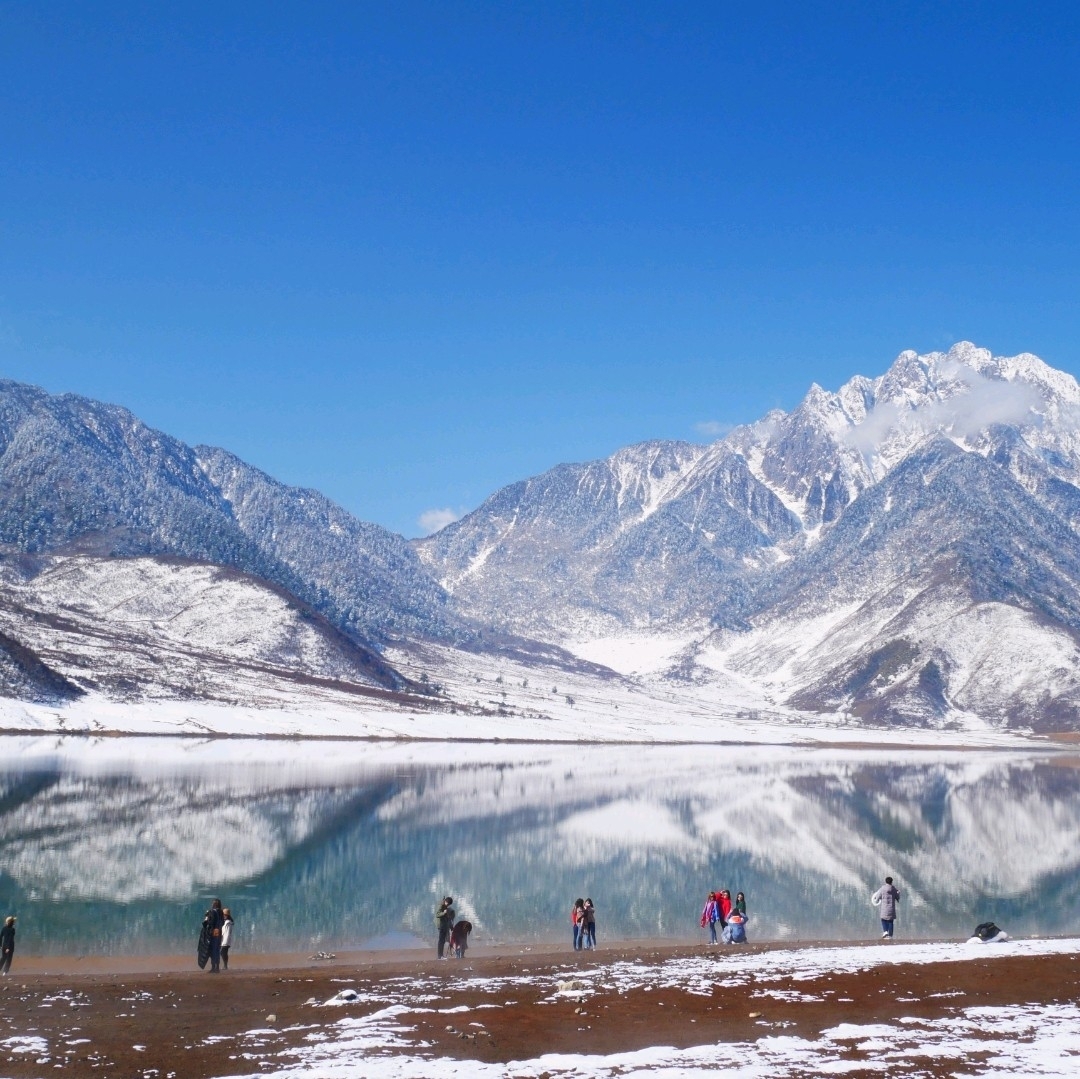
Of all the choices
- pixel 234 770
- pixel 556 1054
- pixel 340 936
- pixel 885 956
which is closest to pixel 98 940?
pixel 340 936

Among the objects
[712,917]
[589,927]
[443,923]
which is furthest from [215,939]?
[712,917]

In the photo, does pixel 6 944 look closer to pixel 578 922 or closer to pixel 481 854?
pixel 578 922

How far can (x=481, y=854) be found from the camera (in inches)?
3211

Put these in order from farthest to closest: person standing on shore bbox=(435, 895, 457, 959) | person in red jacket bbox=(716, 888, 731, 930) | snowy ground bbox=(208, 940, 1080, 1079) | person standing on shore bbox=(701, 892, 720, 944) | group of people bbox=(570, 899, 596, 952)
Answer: person in red jacket bbox=(716, 888, 731, 930)
person standing on shore bbox=(701, 892, 720, 944)
group of people bbox=(570, 899, 596, 952)
person standing on shore bbox=(435, 895, 457, 959)
snowy ground bbox=(208, 940, 1080, 1079)

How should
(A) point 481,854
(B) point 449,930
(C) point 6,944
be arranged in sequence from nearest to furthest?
(C) point 6,944 < (B) point 449,930 < (A) point 481,854

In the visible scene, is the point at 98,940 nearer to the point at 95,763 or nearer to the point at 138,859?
the point at 138,859

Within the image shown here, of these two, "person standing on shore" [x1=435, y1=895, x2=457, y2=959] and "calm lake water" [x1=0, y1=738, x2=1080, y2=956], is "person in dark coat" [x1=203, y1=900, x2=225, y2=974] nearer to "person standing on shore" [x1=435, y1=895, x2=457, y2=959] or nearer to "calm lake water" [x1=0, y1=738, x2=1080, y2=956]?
"calm lake water" [x1=0, y1=738, x2=1080, y2=956]

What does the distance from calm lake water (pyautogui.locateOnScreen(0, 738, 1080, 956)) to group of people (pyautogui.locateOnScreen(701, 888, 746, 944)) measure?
7.32 feet

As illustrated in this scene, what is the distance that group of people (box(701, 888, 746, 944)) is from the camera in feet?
160

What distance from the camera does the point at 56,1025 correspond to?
27.8 metres

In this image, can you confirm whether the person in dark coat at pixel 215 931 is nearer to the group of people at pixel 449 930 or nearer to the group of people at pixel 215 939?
the group of people at pixel 215 939

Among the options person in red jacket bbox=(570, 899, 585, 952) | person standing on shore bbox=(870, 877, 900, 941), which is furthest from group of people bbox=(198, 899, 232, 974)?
person standing on shore bbox=(870, 877, 900, 941)

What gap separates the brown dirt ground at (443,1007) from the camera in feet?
82.0

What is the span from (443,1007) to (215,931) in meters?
13.0
